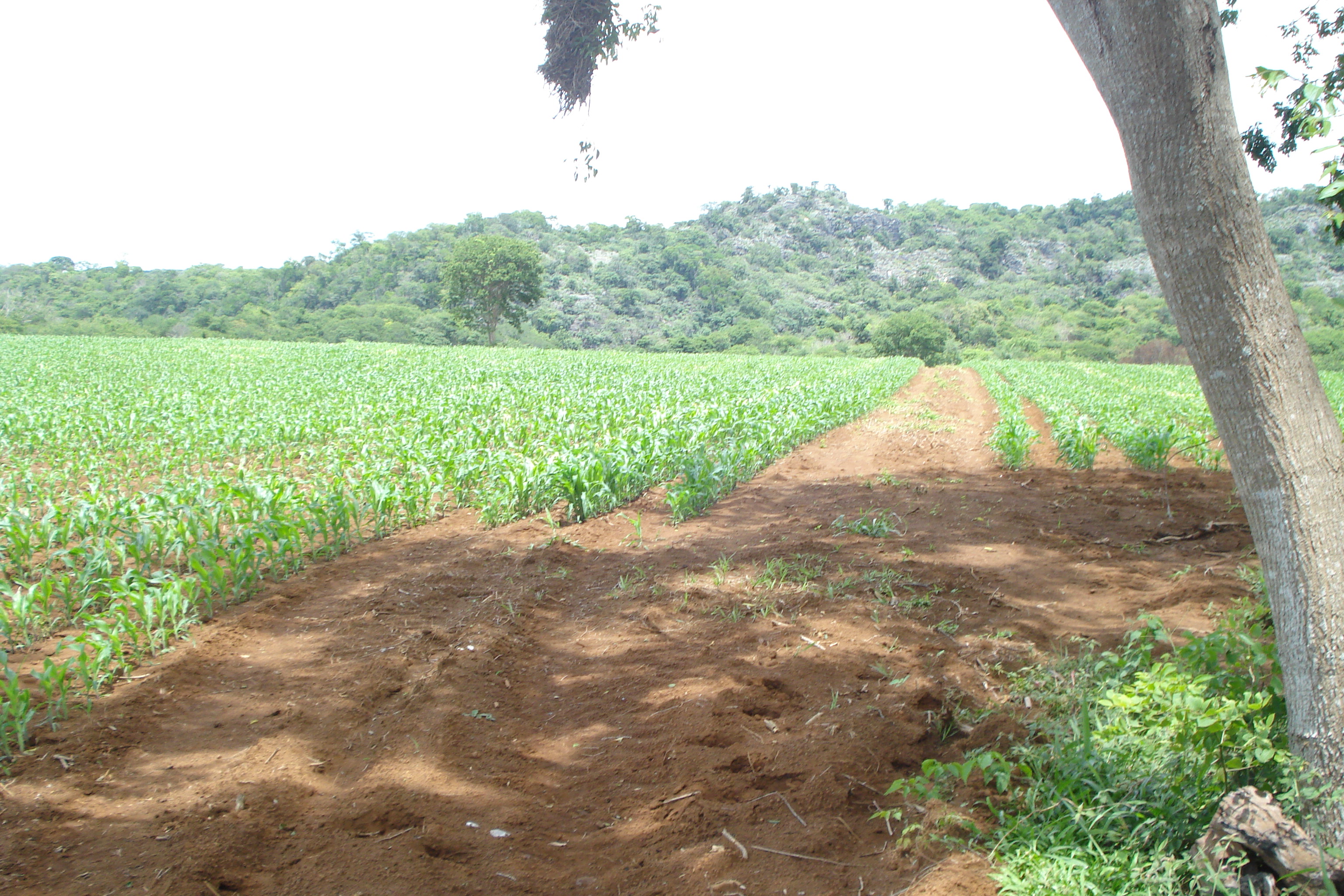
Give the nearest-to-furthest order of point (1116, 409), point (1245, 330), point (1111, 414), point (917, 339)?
point (1245, 330) < point (1111, 414) < point (1116, 409) < point (917, 339)

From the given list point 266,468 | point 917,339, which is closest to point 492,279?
point 917,339

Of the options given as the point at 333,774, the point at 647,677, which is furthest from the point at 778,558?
the point at 333,774

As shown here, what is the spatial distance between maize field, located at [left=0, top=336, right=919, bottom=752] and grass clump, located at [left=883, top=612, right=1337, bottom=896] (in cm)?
Result: 369

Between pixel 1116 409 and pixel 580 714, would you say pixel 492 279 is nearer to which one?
pixel 1116 409

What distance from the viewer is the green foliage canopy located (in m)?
59.1

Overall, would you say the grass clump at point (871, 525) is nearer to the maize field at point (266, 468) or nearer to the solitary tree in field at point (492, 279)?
the maize field at point (266, 468)

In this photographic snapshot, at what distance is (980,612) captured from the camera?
4277 mm

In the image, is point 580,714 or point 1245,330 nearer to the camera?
point 1245,330

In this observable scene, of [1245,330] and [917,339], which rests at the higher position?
[917,339]

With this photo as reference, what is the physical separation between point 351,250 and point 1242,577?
8568cm

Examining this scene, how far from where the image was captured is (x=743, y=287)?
9119 cm

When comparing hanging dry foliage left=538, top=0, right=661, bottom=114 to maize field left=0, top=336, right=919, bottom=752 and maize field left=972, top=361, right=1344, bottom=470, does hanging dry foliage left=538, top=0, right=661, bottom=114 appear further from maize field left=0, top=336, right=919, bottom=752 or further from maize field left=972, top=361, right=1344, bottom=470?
maize field left=972, top=361, right=1344, bottom=470

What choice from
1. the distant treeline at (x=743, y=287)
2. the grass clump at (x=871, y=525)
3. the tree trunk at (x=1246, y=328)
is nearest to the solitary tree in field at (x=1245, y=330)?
the tree trunk at (x=1246, y=328)

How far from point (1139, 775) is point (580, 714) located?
2.20 meters
